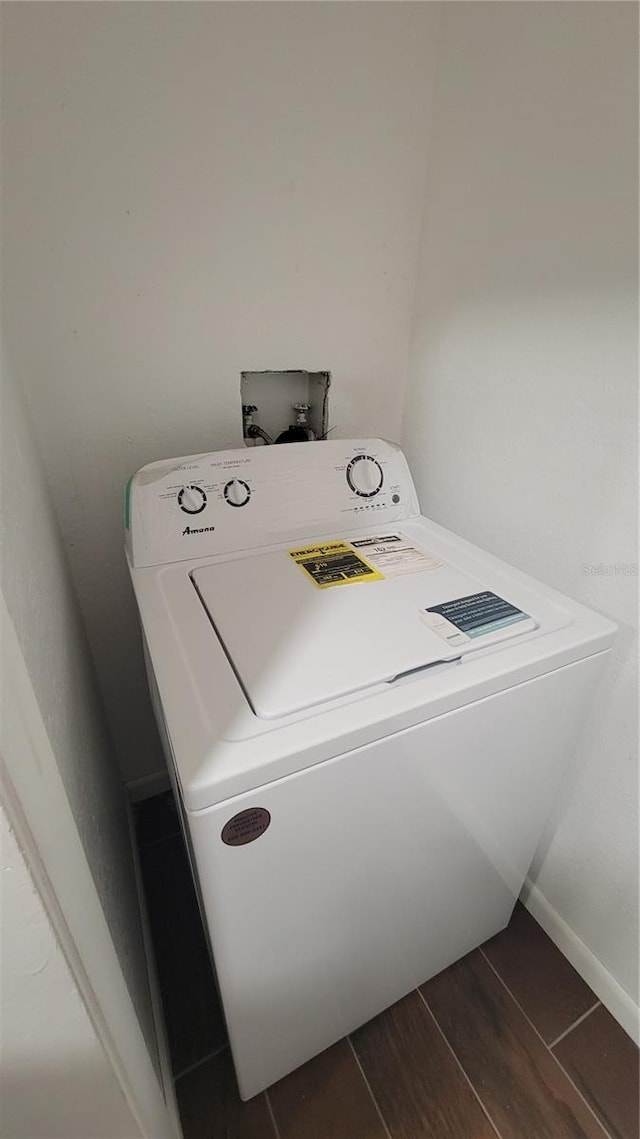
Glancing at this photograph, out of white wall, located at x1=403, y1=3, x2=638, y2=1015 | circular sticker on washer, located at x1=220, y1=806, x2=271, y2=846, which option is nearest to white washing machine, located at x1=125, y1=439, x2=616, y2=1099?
circular sticker on washer, located at x1=220, y1=806, x2=271, y2=846

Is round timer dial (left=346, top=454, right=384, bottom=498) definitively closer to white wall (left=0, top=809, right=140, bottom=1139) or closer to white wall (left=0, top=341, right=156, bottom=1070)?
white wall (left=0, top=341, right=156, bottom=1070)

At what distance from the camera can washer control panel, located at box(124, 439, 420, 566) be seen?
862 millimetres

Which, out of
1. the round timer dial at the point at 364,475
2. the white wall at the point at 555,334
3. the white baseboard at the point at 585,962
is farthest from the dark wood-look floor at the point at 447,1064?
the round timer dial at the point at 364,475

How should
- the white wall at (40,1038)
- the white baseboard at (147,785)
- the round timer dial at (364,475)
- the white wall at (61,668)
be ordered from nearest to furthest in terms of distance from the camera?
the white wall at (40,1038) → the white wall at (61,668) → the round timer dial at (364,475) → the white baseboard at (147,785)

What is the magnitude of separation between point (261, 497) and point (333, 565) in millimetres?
212

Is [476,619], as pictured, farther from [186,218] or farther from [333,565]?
[186,218]

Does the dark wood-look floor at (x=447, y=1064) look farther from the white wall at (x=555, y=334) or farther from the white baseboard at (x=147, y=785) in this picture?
the white baseboard at (x=147, y=785)

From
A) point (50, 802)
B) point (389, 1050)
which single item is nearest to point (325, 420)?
point (50, 802)

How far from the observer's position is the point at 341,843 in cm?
60

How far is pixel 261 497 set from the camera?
3.09ft

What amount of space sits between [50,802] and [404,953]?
2.65 feet

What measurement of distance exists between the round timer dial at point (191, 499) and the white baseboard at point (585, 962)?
112 cm

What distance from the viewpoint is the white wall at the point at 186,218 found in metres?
0.74

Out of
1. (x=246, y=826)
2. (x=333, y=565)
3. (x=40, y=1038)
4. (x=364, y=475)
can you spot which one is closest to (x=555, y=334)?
(x=364, y=475)
